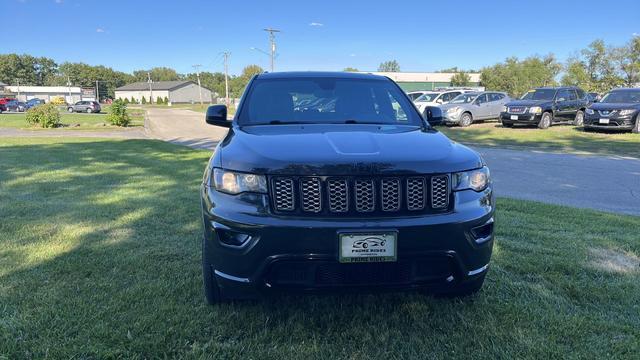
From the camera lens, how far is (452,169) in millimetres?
2732

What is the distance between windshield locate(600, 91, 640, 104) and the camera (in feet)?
56.6

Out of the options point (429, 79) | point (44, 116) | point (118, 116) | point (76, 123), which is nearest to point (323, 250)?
point (44, 116)

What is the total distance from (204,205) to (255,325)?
820 millimetres

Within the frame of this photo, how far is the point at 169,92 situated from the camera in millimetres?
124062

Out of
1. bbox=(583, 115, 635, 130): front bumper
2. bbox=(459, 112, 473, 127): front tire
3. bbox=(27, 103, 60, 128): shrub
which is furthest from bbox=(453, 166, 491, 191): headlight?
bbox=(27, 103, 60, 128): shrub

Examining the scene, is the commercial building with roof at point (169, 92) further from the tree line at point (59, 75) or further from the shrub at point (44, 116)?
the shrub at point (44, 116)

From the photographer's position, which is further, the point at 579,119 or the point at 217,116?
the point at 579,119

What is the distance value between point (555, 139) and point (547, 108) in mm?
3599

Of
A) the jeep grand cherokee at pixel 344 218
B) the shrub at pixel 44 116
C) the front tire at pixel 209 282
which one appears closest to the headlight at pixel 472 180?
the jeep grand cherokee at pixel 344 218

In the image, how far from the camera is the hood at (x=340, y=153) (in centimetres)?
257

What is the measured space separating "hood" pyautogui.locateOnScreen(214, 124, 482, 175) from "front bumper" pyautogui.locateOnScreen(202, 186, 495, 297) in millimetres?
199

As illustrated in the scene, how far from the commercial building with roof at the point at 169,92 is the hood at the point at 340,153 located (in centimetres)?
12566

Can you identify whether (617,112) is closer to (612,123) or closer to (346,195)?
(612,123)

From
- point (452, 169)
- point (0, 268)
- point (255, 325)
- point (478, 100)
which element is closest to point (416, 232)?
point (452, 169)
